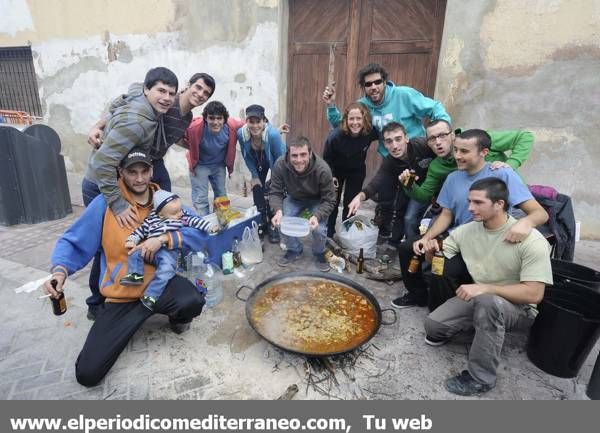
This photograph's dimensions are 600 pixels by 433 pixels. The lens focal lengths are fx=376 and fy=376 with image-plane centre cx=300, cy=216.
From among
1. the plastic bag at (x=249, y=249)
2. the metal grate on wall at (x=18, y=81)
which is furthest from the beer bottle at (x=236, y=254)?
the metal grate on wall at (x=18, y=81)

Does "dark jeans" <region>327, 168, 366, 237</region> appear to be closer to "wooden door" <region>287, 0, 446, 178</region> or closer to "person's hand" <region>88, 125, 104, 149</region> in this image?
"wooden door" <region>287, 0, 446, 178</region>

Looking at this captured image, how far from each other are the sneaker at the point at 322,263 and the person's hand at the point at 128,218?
7.63 feet

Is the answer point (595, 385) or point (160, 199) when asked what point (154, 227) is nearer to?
point (160, 199)

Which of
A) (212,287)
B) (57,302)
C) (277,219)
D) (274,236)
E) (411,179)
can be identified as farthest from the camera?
(274,236)

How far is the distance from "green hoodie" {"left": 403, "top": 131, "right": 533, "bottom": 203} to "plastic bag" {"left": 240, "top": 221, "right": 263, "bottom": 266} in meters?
1.98

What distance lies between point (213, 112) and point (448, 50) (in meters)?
3.51

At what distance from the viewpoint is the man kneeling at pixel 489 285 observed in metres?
2.65

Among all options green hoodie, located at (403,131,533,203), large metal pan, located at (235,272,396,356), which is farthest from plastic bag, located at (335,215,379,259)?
large metal pan, located at (235,272,396,356)

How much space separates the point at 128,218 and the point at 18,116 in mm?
9606

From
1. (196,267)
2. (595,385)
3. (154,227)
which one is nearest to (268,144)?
(196,267)

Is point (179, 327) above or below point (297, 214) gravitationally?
below

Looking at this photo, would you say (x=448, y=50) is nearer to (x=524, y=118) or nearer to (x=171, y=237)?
(x=524, y=118)

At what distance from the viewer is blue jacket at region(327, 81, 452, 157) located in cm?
449

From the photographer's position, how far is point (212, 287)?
12.9 feet
